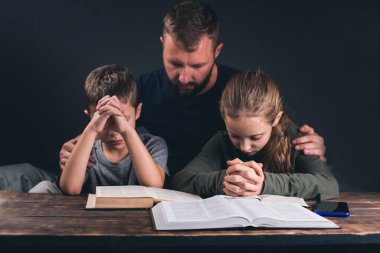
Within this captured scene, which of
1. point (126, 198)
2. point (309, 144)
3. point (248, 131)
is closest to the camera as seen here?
point (126, 198)

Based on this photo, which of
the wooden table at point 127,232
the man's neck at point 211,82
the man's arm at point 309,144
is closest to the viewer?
the wooden table at point 127,232

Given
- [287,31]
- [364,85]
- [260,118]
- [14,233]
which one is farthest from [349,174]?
[14,233]

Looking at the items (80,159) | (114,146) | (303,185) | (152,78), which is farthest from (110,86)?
(303,185)

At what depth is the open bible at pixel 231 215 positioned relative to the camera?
58.0 inches

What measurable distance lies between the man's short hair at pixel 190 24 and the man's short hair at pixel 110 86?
1.06ft

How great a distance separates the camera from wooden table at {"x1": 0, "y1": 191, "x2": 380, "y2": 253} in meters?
1.41

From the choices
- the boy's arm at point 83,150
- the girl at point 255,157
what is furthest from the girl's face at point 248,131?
the boy's arm at point 83,150

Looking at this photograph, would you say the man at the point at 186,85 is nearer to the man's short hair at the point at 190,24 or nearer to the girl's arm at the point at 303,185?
the man's short hair at the point at 190,24

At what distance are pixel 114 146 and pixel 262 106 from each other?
616mm

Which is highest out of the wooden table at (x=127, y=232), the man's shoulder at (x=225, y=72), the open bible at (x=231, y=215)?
the man's shoulder at (x=225, y=72)

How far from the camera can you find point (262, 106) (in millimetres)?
2055

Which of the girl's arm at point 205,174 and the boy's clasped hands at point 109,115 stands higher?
the boy's clasped hands at point 109,115

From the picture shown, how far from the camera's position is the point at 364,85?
3227mm

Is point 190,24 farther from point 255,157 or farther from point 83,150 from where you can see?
point 83,150
